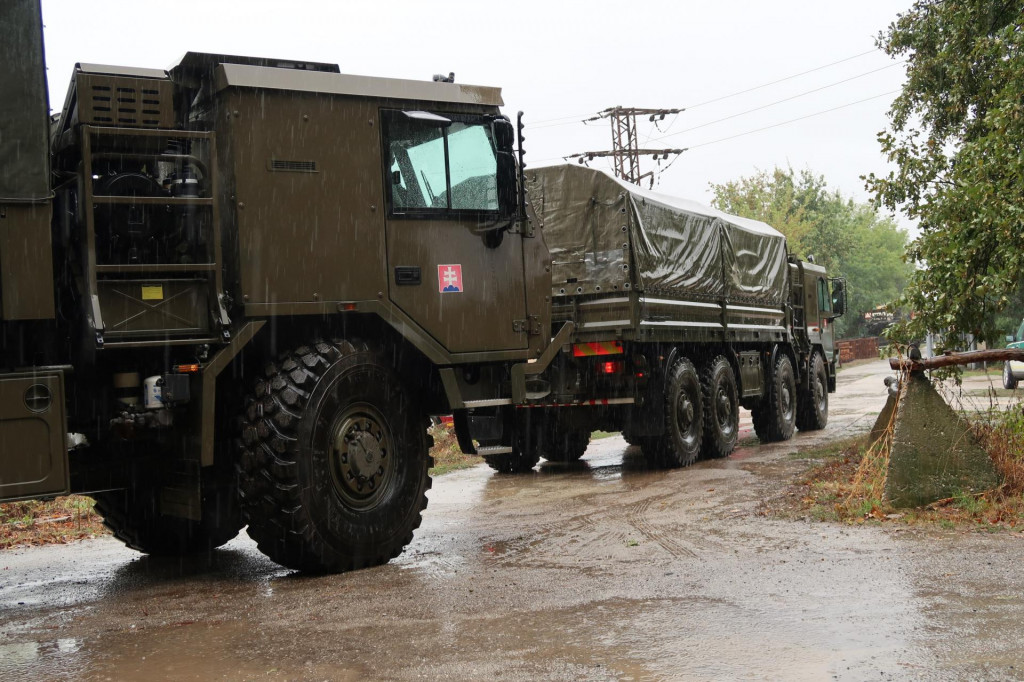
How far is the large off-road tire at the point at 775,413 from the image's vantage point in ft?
56.4

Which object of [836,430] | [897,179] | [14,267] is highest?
[897,179]

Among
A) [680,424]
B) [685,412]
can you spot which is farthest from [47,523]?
[685,412]

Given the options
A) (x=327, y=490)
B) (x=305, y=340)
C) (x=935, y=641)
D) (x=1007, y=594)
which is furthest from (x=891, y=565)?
(x=305, y=340)

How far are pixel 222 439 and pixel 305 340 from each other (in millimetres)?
871

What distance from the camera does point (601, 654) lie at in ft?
16.1

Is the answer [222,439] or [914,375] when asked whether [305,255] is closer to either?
[222,439]

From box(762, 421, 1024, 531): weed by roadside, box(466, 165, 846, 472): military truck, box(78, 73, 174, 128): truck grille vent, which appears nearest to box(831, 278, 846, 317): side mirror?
box(466, 165, 846, 472): military truck

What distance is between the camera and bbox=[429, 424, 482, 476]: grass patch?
15.5m

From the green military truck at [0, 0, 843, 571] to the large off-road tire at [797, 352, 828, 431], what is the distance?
1082 cm

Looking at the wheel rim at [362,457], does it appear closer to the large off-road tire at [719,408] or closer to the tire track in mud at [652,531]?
the tire track in mud at [652,531]

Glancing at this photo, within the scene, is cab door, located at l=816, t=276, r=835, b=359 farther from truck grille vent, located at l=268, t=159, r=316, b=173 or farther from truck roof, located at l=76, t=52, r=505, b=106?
truck grille vent, located at l=268, t=159, r=316, b=173

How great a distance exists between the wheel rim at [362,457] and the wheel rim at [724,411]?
26.0 ft

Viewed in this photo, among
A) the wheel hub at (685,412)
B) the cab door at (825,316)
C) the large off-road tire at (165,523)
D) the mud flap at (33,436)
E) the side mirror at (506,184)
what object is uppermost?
the side mirror at (506,184)

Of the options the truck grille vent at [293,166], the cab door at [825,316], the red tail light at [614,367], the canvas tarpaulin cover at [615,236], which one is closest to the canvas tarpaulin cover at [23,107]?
the truck grille vent at [293,166]
